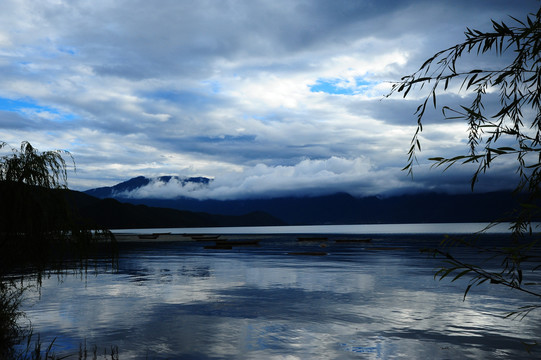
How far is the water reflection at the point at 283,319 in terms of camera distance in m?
19.2

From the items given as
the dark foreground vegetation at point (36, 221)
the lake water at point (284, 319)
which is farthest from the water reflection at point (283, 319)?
the dark foreground vegetation at point (36, 221)

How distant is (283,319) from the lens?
25.5 m

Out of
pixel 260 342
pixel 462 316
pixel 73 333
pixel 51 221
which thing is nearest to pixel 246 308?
pixel 260 342

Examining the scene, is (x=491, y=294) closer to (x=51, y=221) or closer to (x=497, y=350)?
(x=497, y=350)

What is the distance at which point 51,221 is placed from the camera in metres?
13.4

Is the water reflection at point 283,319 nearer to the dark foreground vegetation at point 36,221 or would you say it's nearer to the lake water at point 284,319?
the lake water at point 284,319

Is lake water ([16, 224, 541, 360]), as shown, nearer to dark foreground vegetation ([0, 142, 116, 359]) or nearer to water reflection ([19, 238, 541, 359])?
water reflection ([19, 238, 541, 359])

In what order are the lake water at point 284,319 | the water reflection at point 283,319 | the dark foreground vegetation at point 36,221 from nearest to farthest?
the dark foreground vegetation at point 36,221, the lake water at point 284,319, the water reflection at point 283,319

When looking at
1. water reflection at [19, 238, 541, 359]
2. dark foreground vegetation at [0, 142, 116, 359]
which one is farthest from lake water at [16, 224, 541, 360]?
dark foreground vegetation at [0, 142, 116, 359]

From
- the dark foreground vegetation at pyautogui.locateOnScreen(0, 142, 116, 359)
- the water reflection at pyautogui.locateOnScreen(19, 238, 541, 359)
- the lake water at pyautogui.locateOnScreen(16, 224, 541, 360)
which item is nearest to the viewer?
the dark foreground vegetation at pyautogui.locateOnScreen(0, 142, 116, 359)

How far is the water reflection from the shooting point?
62.8ft

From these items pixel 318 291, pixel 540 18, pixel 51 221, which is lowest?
pixel 318 291

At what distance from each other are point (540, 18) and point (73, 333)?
23.1 metres

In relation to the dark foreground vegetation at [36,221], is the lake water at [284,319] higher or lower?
lower
